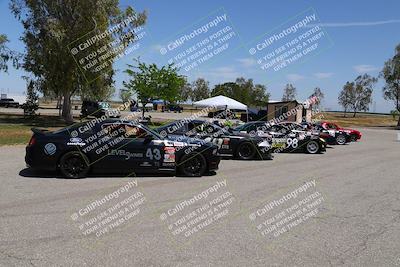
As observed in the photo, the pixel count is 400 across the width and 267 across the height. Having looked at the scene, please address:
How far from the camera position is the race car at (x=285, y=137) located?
16844mm

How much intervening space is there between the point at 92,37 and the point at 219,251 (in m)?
27.7

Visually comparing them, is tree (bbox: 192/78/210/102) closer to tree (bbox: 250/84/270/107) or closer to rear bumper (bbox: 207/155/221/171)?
tree (bbox: 250/84/270/107)

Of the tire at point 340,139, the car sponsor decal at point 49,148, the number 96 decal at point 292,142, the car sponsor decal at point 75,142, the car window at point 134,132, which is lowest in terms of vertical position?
the tire at point 340,139

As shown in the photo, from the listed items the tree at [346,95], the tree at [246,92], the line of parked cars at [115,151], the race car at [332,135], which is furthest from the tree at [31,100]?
the tree at [346,95]

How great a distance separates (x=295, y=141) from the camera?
17.6m

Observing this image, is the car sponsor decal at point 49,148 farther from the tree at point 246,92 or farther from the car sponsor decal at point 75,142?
the tree at point 246,92

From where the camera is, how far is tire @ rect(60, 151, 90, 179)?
9.47 meters

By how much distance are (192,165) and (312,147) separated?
8.94 m

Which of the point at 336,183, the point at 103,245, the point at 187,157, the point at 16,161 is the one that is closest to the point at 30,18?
the point at 16,161

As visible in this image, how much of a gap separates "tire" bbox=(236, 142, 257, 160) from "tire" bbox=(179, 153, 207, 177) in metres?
4.18

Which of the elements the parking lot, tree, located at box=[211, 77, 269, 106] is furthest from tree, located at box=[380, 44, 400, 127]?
the parking lot

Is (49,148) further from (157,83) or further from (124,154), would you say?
(157,83)

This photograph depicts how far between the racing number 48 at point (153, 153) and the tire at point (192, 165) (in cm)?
64

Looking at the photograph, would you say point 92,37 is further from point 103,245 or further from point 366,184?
point 103,245
